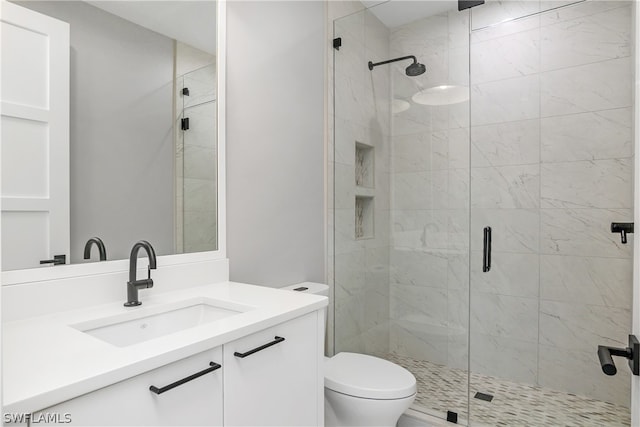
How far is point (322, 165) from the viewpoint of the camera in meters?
2.38

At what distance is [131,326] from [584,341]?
2.50 metres

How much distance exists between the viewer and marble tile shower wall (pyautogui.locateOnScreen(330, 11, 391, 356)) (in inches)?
94.3

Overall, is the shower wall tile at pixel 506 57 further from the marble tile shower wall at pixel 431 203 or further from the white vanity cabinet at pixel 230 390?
the white vanity cabinet at pixel 230 390

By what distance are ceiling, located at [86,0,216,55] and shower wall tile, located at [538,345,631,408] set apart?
2.62m

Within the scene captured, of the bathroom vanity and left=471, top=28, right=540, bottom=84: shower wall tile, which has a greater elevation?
left=471, top=28, right=540, bottom=84: shower wall tile

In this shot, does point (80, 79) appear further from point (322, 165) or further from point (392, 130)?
point (392, 130)

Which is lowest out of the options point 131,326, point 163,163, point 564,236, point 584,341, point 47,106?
point 584,341

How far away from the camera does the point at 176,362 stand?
85 centimetres

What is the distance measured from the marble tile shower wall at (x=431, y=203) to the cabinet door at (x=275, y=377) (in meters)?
1.16

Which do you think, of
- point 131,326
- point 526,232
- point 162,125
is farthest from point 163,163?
point 526,232

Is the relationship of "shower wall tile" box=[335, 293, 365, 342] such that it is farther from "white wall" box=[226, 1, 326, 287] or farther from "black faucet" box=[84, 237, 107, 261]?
"black faucet" box=[84, 237, 107, 261]

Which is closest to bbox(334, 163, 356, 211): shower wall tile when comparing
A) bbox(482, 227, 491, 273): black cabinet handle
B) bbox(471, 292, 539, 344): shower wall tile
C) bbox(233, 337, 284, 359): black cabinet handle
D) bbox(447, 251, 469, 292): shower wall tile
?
bbox(447, 251, 469, 292): shower wall tile

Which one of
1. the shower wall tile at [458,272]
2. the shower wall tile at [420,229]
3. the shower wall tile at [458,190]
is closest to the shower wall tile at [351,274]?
the shower wall tile at [420,229]

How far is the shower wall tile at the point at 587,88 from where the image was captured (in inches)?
87.2
